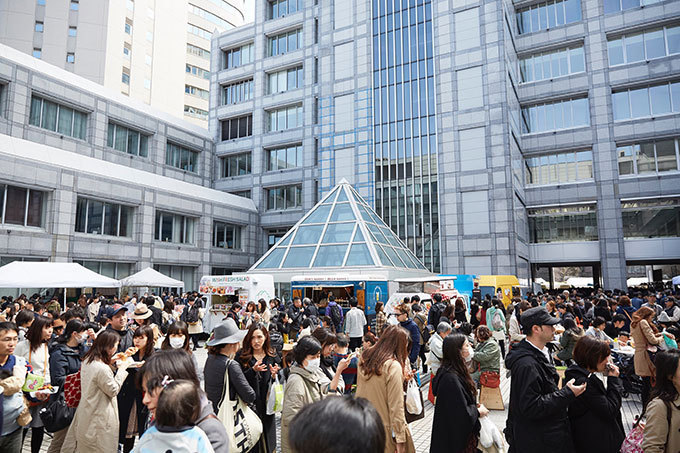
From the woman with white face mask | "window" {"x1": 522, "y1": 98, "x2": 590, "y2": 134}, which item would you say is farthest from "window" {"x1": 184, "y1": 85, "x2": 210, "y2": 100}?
the woman with white face mask

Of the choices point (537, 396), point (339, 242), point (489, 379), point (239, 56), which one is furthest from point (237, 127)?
point (537, 396)

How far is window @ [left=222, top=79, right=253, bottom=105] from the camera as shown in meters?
43.6

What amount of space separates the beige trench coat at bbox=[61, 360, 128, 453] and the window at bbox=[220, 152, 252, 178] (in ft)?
128

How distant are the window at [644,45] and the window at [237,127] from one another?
103 ft

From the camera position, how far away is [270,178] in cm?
4091

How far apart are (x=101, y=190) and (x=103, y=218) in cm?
194

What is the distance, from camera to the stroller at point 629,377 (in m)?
8.84

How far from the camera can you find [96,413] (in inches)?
170

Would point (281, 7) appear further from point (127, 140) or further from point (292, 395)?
point (292, 395)

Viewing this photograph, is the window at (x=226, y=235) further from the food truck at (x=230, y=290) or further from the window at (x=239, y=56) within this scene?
the food truck at (x=230, y=290)

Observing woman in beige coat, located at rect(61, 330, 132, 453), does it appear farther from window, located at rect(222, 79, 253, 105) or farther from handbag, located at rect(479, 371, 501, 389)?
window, located at rect(222, 79, 253, 105)

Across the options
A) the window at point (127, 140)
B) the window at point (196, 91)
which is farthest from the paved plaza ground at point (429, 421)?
the window at point (196, 91)

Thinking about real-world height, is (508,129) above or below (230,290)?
above

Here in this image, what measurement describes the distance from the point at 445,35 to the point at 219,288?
27463 mm
